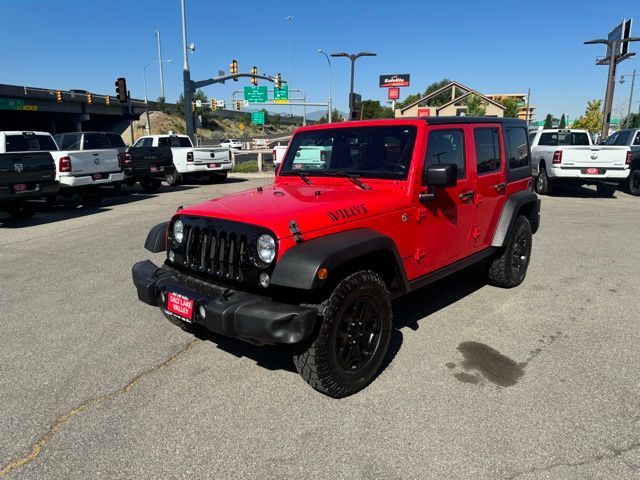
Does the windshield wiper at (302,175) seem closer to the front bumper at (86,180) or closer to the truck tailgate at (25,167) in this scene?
the truck tailgate at (25,167)

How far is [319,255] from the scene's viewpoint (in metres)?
2.70

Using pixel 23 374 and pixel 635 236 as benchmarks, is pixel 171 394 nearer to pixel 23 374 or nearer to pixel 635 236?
pixel 23 374

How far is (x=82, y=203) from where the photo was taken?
1283 cm

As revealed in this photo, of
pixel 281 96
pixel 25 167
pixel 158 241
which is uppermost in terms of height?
pixel 281 96

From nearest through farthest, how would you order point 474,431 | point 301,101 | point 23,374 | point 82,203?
point 474,431, point 23,374, point 82,203, point 301,101

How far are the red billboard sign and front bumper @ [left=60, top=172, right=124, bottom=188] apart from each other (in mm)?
46453

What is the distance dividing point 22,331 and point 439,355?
12.4 feet

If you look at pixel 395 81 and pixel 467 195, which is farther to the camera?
pixel 395 81

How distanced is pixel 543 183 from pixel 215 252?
1326 cm

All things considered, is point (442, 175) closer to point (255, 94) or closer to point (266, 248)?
→ point (266, 248)

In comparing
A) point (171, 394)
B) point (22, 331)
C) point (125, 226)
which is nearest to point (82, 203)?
point (125, 226)

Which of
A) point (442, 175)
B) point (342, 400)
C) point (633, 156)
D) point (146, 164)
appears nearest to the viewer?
point (342, 400)

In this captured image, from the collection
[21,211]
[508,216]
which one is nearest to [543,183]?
[508,216]

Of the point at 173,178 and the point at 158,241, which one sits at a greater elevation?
the point at 158,241
